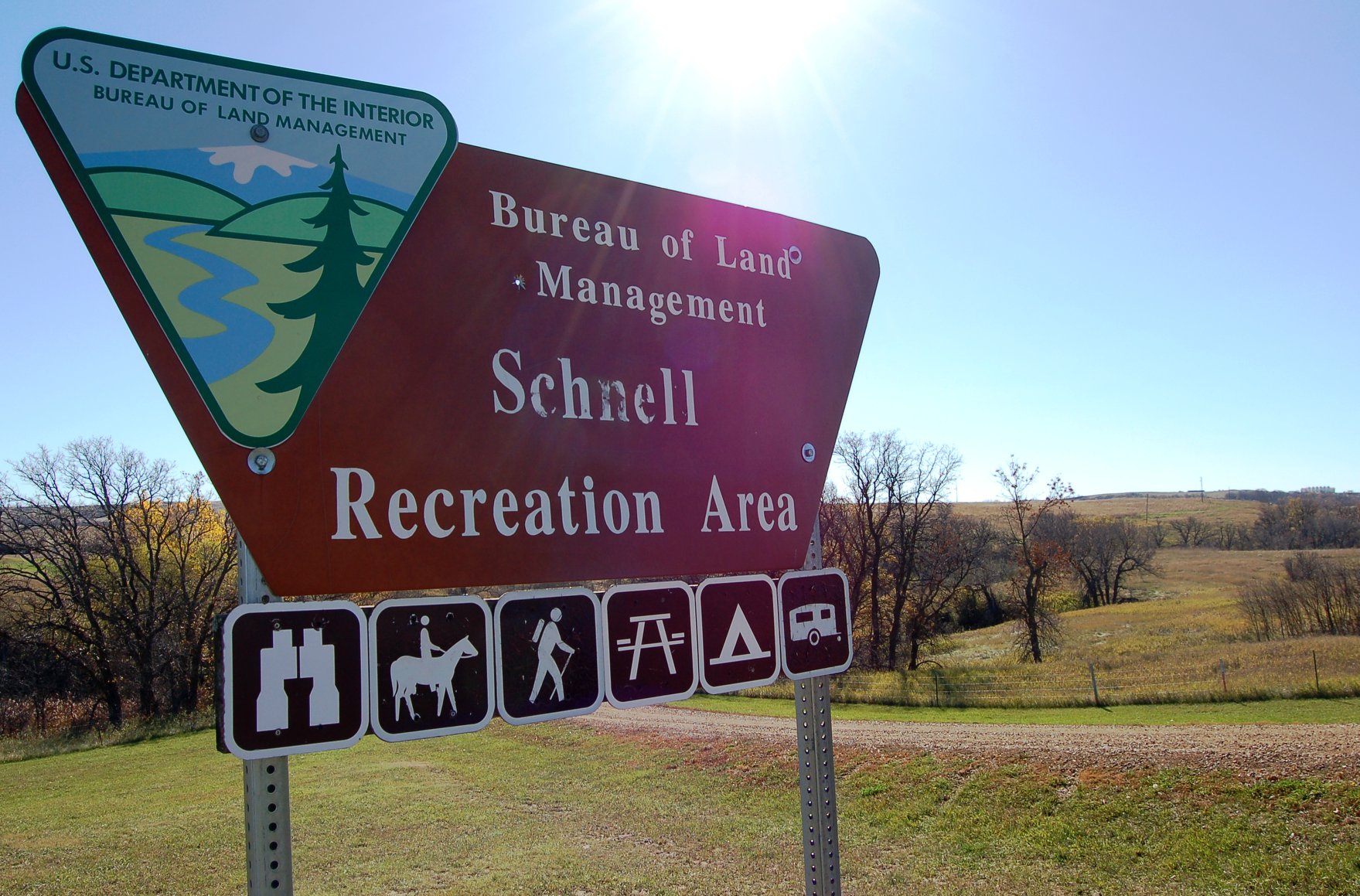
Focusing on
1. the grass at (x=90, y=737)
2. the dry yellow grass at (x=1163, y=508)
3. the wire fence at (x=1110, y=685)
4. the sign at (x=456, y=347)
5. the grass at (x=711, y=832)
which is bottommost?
the grass at (x=90, y=737)

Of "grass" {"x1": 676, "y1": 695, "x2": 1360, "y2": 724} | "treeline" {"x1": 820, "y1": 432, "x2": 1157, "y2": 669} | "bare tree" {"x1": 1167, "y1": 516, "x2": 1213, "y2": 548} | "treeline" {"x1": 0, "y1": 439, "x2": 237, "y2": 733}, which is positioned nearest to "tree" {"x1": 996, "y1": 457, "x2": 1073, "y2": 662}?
"treeline" {"x1": 820, "y1": 432, "x2": 1157, "y2": 669}

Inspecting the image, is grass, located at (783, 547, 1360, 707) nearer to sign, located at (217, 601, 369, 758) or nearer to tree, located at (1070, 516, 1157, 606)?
tree, located at (1070, 516, 1157, 606)

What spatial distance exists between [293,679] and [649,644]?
1.01 metres

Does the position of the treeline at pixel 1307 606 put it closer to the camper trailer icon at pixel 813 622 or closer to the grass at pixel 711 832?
the grass at pixel 711 832

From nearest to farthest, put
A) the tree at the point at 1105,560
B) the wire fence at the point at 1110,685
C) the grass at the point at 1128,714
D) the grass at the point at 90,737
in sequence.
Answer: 1. the grass at the point at 1128,714
2. the wire fence at the point at 1110,685
3. the grass at the point at 90,737
4. the tree at the point at 1105,560

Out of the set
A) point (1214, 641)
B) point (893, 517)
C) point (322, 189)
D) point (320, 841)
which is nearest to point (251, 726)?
point (322, 189)

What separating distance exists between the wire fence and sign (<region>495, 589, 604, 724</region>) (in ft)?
66.4

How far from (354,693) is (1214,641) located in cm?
3833

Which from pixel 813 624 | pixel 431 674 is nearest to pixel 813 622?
pixel 813 624

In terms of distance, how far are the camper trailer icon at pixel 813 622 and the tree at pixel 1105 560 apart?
206 ft

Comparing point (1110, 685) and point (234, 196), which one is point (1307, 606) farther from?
point (234, 196)

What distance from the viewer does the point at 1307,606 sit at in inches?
1330

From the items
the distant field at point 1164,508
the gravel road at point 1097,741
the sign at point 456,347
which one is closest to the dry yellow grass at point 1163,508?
the distant field at point 1164,508

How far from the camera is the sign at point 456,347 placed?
1957 millimetres
